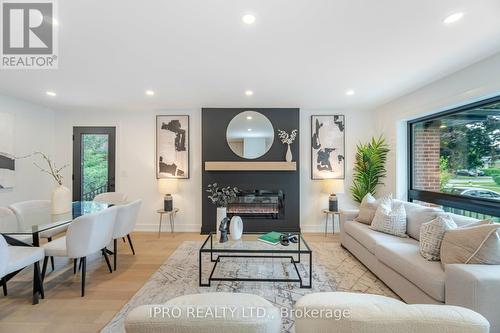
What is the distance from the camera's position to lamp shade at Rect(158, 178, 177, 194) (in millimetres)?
4609

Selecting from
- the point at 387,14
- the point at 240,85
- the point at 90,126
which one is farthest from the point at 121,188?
the point at 387,14

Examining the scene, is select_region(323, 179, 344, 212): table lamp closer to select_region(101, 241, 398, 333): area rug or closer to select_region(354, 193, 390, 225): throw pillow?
select_region(354, 193, 390, 225): throw pillow

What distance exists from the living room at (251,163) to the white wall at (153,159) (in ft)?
0.14

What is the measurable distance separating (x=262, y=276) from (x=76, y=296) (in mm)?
1978

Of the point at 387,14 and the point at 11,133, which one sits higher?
the point at 387,14

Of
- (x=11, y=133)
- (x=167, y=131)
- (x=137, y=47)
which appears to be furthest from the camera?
(x=167, y=131)

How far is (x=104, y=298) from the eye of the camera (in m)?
2.39

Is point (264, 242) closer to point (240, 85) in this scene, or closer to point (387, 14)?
point (240, 85)

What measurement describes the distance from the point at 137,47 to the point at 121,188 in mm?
3480

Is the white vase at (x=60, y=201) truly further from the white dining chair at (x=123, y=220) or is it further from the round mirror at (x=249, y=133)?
the round mirror at (x=249, y=133)

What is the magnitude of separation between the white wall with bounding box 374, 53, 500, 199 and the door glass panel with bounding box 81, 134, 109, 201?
5641 millimetres

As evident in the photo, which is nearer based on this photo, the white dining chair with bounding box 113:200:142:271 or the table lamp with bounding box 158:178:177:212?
the white dining chair with bounding box 113:200:142:271

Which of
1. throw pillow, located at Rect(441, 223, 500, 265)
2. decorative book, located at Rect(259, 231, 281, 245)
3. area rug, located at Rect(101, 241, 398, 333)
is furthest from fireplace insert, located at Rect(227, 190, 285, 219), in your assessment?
throw pillow, located at Rect(441, 223, 500, 265)

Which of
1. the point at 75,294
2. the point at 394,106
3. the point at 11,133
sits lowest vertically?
the point at 75,294
